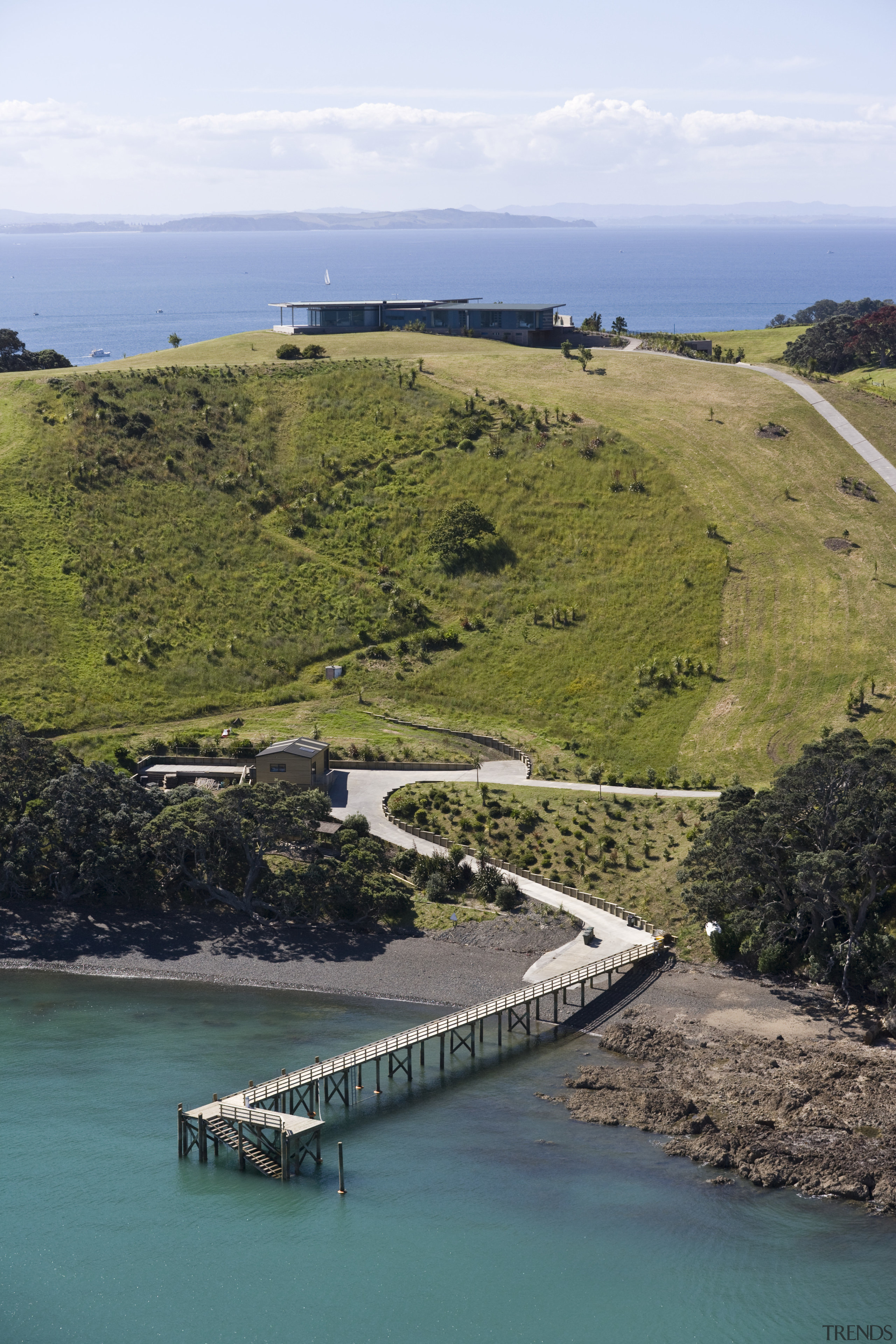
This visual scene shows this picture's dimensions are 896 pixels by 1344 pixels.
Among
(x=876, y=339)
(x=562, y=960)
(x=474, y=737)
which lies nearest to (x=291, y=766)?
(x=474, y=737)

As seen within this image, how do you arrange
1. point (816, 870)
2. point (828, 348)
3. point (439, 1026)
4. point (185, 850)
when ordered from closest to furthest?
point (439, 1026) < point (816, 870) < point (185, 850) < point (828, 348)

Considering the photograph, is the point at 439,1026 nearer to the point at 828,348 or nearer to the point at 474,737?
the point at 474,737

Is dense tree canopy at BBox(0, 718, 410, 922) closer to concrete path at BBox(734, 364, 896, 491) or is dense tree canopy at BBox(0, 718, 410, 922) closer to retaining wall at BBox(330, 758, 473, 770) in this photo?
retaining wall at BBox(330, 758, 473, 770)

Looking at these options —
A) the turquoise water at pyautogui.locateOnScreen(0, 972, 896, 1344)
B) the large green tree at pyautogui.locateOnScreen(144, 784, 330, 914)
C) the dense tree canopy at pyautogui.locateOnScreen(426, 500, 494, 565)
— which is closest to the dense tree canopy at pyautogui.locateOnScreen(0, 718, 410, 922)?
the large green tree at pyautogui.locateOnScreen(144, 784, 330, 914)

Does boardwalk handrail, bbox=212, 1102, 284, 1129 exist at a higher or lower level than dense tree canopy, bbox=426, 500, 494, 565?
lower

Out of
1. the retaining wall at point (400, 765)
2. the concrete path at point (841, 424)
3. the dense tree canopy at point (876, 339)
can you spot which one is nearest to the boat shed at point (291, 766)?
the retaining wall at point (400, 765)

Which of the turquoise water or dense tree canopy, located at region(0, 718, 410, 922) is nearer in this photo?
the turquoise water
